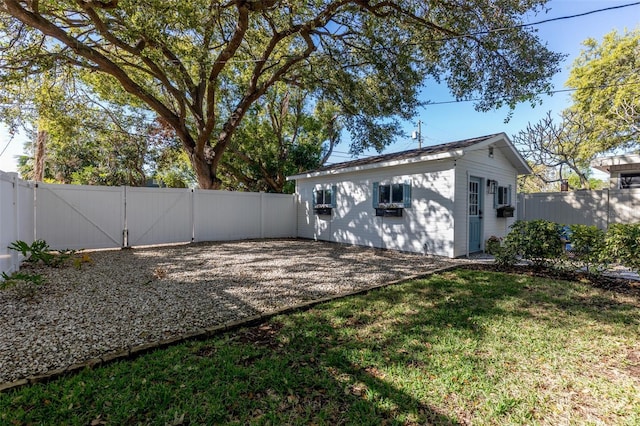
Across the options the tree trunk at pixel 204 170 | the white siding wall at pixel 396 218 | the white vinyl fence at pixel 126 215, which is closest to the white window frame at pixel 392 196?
the white siding wall at pixel 396 218

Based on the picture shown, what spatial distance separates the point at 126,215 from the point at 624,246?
1153 cm

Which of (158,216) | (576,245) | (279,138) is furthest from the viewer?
(279,138)

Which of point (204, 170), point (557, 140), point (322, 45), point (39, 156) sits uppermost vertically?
point (322, 45)

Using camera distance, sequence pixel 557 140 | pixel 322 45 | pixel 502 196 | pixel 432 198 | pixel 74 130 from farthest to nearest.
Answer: pixel 557 140
pixel 74 130
pixel 322 45
pixel 502 196
pixel 432 198

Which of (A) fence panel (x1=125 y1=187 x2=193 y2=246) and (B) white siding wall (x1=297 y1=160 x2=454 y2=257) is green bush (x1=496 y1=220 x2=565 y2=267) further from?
(A) fence panel (x1=125 y1=187 x2=193 y2=246)

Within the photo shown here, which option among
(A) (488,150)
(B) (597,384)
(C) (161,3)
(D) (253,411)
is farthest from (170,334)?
(A) (488,150)

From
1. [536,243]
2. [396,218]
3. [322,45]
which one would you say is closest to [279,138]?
[322,45]

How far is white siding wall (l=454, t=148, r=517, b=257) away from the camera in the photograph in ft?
25.1

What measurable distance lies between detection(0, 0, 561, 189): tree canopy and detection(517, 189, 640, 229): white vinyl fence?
175 inches

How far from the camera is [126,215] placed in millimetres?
8977

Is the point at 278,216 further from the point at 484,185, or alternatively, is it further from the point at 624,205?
the point at 624,205

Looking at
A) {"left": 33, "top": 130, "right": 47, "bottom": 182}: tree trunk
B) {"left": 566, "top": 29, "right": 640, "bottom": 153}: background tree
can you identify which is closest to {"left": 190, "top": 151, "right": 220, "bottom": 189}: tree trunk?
{"left": 33, "top": 130, "right": 47, "bottom": 182}: tree trunk

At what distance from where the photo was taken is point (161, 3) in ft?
20.4

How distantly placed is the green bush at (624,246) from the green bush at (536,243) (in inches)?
28.9
